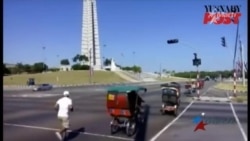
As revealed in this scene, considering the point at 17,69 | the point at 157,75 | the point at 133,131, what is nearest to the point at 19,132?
the point at 133,131

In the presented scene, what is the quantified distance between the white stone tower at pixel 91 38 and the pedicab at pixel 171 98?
10381 centimetres

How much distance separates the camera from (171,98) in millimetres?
20656

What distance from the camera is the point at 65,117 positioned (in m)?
11.9

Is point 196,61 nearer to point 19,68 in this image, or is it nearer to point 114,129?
point 114,129

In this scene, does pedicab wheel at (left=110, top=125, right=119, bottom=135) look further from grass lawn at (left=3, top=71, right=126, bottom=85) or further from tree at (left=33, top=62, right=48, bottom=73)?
tree at (left=33, top=62, right=48, bottom=73)

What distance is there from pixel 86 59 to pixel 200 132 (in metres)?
128

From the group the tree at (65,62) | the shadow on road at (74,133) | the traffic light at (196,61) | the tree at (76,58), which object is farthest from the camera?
the tree at (76,58)

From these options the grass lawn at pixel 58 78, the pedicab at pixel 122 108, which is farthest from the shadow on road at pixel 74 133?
the grass lawn at pixel 58 78

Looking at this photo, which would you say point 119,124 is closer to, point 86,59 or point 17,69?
point 17,69

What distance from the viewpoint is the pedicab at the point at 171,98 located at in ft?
67.3

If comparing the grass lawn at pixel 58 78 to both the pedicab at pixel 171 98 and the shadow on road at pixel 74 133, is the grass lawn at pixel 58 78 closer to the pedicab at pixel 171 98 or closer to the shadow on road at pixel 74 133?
the pedicab at pixel 171 98

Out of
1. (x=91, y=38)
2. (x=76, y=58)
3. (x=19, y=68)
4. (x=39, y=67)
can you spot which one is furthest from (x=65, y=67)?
(x=19, y=68)

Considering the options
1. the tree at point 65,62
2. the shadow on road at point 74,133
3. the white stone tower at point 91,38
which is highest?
the white stone tower at point 91,38

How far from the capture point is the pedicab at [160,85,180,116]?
20516 mm
